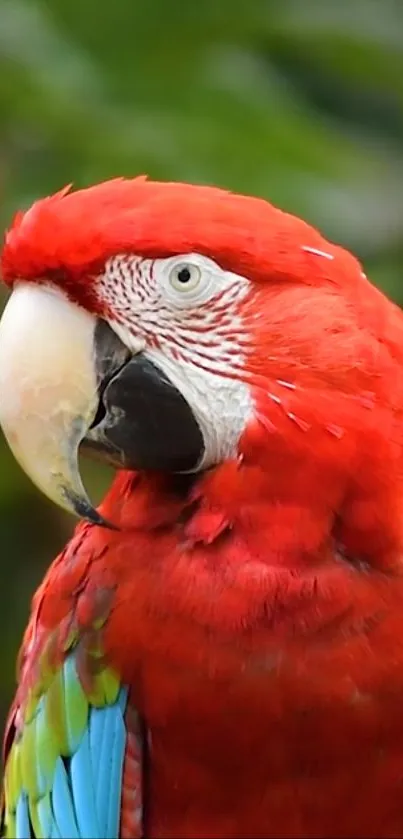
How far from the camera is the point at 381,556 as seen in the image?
3.14ft

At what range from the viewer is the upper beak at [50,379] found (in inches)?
35.1

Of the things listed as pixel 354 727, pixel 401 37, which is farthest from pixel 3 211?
pixel 354 727

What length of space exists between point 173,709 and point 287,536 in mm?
155

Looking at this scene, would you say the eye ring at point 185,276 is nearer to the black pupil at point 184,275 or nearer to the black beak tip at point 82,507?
the black pupil at point 184,275

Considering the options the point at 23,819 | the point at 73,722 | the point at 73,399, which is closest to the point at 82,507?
the point at 73,399

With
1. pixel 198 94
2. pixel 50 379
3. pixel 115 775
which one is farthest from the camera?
pixel 198 94

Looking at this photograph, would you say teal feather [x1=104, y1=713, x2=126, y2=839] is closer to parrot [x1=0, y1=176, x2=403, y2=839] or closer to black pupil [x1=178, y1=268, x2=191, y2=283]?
parrot [x1=0, y1=176, x2=403, y2=839]

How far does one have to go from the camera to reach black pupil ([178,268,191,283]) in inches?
35.9

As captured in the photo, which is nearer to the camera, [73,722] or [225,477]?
[225,477]

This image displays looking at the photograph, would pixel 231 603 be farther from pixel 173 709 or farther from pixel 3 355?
pixel 3 355

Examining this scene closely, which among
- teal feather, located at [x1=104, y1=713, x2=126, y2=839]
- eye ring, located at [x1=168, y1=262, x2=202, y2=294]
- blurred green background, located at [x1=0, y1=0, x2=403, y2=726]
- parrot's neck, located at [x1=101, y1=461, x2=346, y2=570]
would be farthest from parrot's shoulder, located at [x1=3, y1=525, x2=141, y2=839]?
blurred green background, located at [x1=0, y1=0, x2=403, y2=726]

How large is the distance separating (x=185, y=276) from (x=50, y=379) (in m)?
0.12

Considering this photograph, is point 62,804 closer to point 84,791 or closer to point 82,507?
point 84,791

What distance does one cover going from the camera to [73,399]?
90 cm
